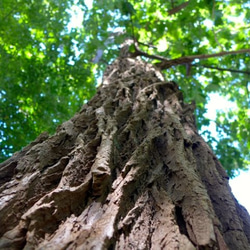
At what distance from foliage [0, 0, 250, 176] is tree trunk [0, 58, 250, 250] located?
3405 mm

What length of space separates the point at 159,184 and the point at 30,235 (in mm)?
635

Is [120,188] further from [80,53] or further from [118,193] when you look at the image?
[80,53]

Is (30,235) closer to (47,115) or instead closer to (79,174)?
(79,174)

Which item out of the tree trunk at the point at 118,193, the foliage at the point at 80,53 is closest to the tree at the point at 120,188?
the tree trunk at the point at 118,193

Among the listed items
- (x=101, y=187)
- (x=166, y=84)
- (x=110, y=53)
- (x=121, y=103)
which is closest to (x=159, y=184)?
(x=101, y=187)

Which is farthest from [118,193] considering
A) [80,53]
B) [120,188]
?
[80,53]

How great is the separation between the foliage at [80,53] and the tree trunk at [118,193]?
340 cm

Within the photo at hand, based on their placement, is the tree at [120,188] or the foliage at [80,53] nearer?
the tree at [120,188]

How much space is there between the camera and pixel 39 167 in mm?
1350

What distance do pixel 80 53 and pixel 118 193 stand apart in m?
6.12

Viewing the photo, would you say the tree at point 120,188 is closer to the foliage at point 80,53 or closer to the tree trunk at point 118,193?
the tree trunk at point 118,193

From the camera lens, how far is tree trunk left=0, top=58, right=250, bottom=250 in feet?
3.18

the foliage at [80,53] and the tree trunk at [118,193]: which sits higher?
the foliage at [80,53]

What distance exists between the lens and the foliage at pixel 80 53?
5309 mm
